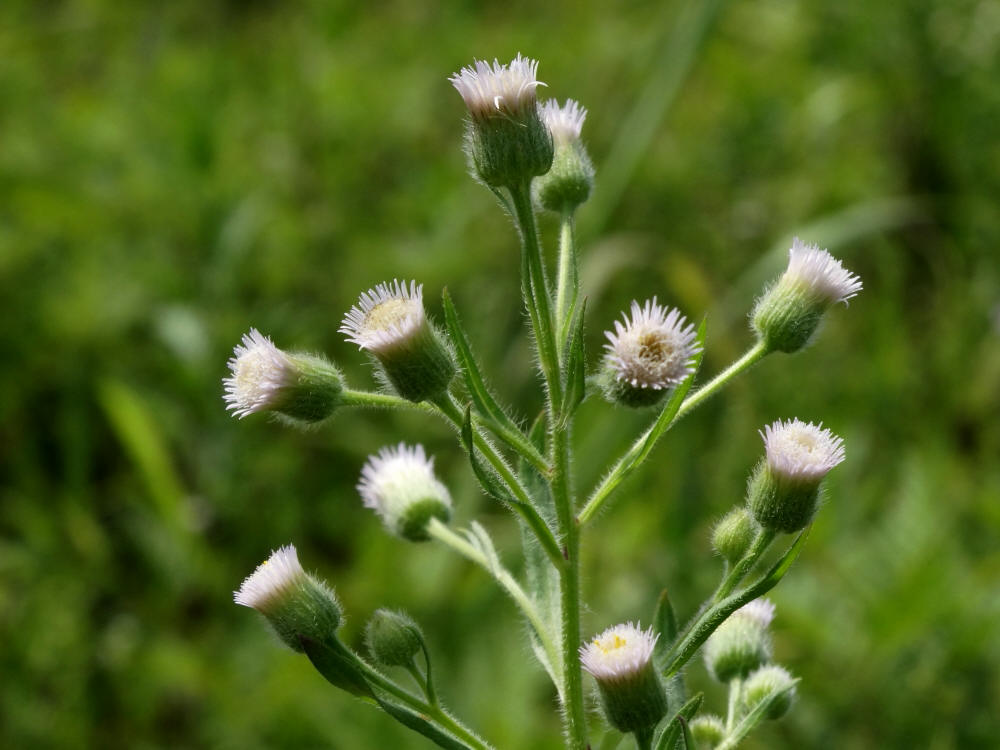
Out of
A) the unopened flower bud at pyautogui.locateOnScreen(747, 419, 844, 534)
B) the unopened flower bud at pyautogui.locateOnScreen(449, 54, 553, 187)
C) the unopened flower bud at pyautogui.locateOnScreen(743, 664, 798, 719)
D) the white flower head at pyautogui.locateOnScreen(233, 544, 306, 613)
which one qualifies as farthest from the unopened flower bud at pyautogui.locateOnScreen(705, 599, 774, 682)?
the unopened flower bud at pyautogui.locateOnScreen(449, 54, 553, 187)

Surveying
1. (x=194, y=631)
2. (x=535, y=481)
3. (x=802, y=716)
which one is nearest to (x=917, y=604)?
(x=802, y=716)

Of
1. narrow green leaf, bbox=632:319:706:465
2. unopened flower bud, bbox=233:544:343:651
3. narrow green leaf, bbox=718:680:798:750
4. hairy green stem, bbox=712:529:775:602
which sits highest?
narrow green leaf, bbox=632:319:706:465

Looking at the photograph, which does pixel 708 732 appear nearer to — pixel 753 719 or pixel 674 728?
pixel 753 719

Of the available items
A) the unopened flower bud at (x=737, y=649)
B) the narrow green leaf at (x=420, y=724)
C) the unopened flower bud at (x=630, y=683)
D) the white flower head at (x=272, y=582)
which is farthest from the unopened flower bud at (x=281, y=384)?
the unopened flower bud at (x=737, y=649)

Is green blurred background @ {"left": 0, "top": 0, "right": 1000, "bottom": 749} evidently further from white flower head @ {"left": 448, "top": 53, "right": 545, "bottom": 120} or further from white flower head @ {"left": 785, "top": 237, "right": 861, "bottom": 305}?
white flower head @ {"left": 448, "top": 53, "right": 545, "bottom": 120}

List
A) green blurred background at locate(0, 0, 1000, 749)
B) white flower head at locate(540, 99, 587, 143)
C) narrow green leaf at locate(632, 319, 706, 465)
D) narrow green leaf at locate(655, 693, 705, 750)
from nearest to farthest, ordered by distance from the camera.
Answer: narrow green leaf at locate(655, 693, 705, 750) < narrow green leaf at locate(632, 319, 706, 465) < white flower head at locate(540, 99, 587, 143) < green blurred background at locate(0, 0, 1000, 749)

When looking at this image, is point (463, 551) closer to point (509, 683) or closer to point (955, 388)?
point (509, 683)
